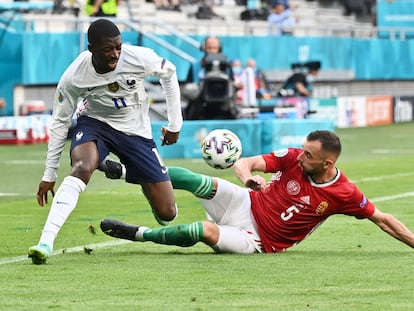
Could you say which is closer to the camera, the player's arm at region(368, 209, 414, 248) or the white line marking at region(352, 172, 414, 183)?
the player's arm at region(368, 209, 414, 248)

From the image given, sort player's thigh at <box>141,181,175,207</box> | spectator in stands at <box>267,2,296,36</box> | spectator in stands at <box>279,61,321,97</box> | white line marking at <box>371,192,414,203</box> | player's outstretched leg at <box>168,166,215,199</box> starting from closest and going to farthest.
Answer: player's outstretched leg at <box>168,166,215,199</box> → player's thigh at <box>141,181,175,207</box> → white line marking at <box>371,192,414,203</box> → spectator in stands at <box>279,61,321,97</box> → spectator in stands at <box>267,2,296,36</box>

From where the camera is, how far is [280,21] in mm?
34938

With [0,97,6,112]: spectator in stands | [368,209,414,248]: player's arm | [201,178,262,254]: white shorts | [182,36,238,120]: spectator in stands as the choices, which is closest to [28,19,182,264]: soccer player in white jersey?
[201,178,262,254]: white shorts

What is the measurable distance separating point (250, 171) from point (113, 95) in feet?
3.82

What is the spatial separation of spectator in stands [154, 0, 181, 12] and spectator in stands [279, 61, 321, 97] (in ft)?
13.2

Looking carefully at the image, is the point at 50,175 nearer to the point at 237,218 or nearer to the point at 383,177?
the point at 237,218

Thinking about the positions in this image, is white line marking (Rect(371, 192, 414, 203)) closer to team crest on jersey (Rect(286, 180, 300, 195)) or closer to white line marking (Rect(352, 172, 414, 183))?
white line marking (Rect(352, 172, 414, 183))

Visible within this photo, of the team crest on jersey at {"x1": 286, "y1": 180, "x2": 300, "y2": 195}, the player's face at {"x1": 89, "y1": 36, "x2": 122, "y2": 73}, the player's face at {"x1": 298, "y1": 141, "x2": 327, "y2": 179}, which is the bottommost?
the team crest on jersey at {"x1": 286, "y1": 180, "x2": 300, "y2": 195}

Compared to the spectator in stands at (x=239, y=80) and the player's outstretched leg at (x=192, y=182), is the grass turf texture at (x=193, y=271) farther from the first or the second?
the spectator in stands at (x=239, y=80)

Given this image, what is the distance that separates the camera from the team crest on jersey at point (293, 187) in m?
9.13

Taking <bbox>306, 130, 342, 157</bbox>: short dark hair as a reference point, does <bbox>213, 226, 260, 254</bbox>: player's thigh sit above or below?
below

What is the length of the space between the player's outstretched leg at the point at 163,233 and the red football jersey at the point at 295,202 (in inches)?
21.6

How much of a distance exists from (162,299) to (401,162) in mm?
13939

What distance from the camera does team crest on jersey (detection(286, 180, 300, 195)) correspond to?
9.13 meters
